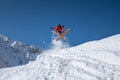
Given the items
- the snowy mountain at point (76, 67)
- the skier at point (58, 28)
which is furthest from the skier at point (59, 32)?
the snowy mountain at point (76, 67)

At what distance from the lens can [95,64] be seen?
1505 cm

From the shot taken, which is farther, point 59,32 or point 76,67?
point 59,32

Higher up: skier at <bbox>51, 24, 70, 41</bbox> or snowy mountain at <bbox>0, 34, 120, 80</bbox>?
skier at <bbox>51, 24, 70, 41</bbox>

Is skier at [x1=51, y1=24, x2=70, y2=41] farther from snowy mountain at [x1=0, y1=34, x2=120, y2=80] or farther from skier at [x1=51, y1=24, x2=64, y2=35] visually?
snowy mountain at [x1=0, y1=34, x2=120, y2=80]

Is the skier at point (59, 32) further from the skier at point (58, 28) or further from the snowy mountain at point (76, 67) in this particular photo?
the snowy mountain at point (76, 67)

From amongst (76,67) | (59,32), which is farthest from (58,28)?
(76,67)

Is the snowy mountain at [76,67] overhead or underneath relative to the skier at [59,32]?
underneath

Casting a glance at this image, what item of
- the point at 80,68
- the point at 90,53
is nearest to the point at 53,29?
the point at 90,53

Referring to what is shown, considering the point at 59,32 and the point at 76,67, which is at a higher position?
the point at 59,32

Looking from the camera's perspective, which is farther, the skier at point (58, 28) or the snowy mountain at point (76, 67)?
the skier at point (58, 28)

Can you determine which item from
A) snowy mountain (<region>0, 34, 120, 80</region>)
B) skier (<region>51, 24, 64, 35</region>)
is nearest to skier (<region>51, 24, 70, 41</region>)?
skier (<region>51, 24, 64, 35</region>)

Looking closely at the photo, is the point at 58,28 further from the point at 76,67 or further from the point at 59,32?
the point at 76,67

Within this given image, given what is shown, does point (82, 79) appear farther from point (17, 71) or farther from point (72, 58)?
point (17, 71)

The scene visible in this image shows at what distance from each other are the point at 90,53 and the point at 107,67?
8.60 ft
